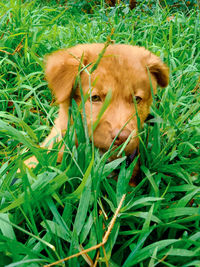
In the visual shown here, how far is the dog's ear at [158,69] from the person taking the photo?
2.36 m

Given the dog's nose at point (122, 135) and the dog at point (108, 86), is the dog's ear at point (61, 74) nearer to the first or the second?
the dog at point (108, 86)

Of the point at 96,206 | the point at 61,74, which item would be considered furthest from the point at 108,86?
the point at 96,206

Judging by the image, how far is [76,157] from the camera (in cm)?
171

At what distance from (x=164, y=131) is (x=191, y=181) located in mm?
536

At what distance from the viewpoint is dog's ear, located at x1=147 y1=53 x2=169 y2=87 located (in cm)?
236

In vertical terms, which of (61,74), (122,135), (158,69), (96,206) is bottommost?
(96,206)

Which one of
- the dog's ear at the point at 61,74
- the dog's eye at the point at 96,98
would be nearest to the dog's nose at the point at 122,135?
the dog's eye at the point at 96,98

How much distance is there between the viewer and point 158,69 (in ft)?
7.97

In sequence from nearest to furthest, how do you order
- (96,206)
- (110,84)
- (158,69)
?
(96,206) < (110,84) < (158,69)

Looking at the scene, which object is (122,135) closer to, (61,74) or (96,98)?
(96,98)

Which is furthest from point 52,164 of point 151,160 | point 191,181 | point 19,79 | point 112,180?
point 19,79

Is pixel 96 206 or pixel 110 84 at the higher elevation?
pixel 110 84

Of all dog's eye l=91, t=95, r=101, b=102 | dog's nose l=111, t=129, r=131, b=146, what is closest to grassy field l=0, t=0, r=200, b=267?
dog's nose l=111, t=129, r=131, b=146

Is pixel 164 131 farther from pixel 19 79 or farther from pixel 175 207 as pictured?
pixel 19 79
